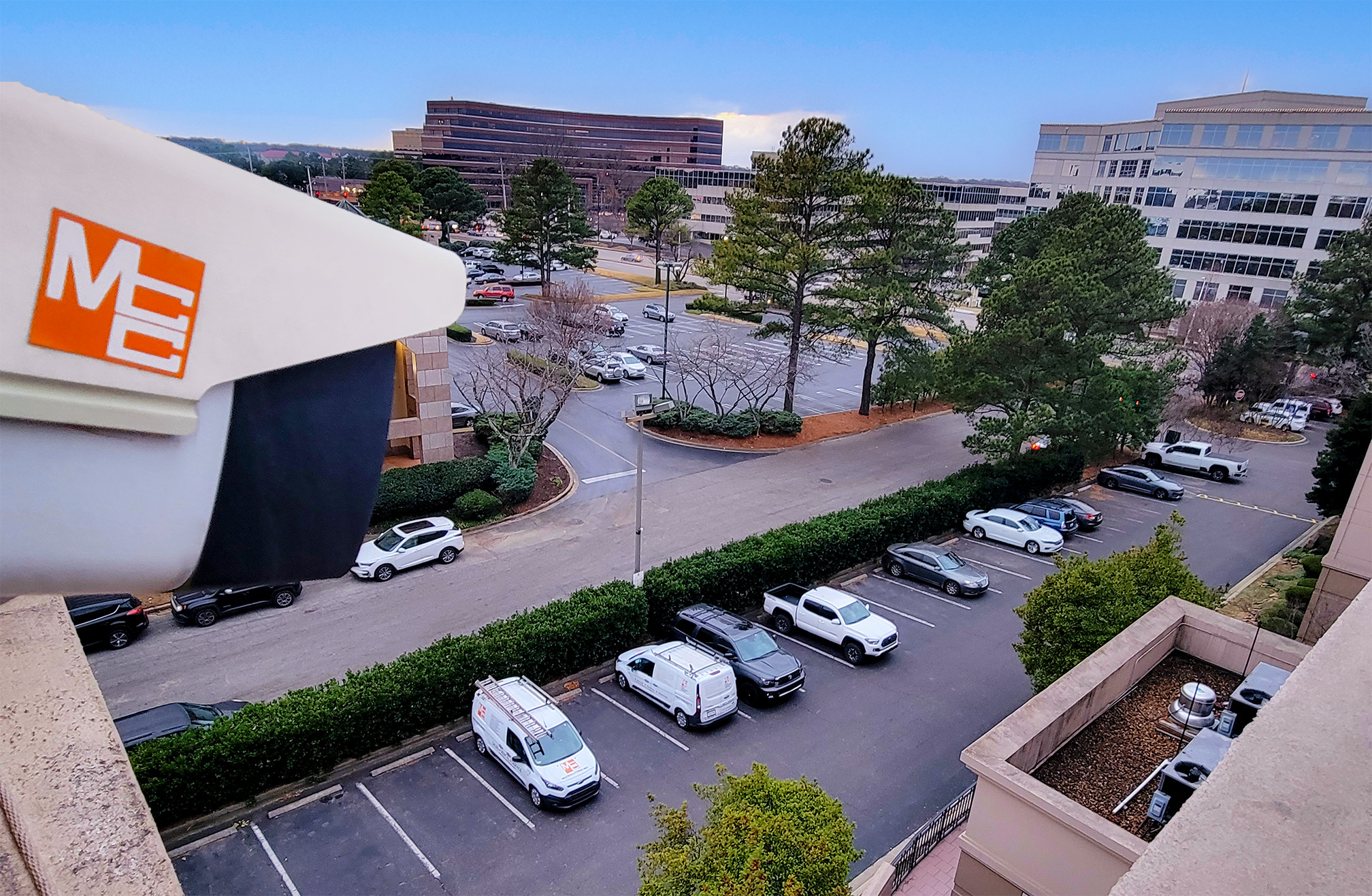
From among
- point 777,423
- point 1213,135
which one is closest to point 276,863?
point 777,423

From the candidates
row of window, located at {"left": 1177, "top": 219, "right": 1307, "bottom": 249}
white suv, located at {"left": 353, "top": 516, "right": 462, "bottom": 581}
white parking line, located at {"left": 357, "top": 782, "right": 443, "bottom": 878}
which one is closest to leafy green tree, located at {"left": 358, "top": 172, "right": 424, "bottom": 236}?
white suv, located at {"left": 353, "top": 516, "right": 462, "bottom": 581}

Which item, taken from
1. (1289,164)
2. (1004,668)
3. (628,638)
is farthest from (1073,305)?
(1289,164)

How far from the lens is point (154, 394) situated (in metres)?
3.02

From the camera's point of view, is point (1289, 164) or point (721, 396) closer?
point (721, 396)

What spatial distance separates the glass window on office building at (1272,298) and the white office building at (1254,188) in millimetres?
64

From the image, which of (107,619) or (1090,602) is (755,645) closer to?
(1090,602)

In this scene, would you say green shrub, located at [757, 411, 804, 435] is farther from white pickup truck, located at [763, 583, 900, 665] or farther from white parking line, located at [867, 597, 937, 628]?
white pickup truck, located at [763, 583, 900, 665]

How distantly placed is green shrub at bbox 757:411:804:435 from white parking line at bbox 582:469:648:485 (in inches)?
239

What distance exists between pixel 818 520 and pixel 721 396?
14574 millimetres

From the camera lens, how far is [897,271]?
27.9 meters

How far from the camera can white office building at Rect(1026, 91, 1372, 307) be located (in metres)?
47.2

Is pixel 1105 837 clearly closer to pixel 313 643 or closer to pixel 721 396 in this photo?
pixel 313 643

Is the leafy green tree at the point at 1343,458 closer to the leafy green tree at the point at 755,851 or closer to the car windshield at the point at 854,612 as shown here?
the car windshield at the point at 854,612

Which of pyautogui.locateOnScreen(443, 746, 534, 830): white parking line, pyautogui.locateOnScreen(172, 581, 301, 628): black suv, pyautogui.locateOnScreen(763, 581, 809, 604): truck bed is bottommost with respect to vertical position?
pyautogui.locateOnScreen(443, 746, 534, 830): white parking line
